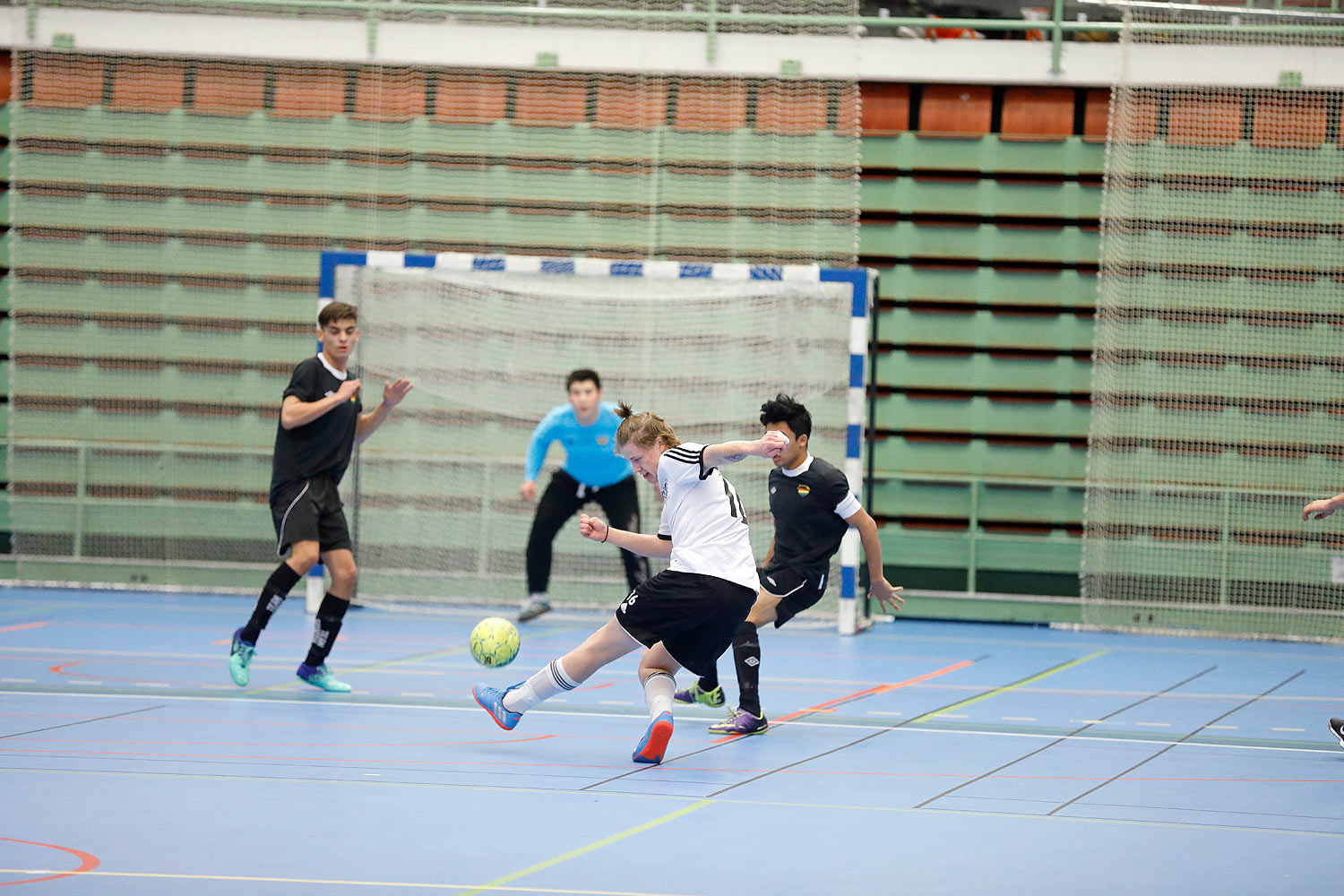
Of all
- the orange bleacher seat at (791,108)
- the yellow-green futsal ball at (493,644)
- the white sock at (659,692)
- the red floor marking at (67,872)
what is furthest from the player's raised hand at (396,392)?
the orange bleacher seat at (791,108)

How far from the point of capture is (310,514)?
7992 mm

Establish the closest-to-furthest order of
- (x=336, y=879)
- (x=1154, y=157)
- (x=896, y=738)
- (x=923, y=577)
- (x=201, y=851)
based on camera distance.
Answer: (x=336, y=879), (x=201, y=851), (x=896, y=738), (x=1154, y=157), (x=923, y=577)

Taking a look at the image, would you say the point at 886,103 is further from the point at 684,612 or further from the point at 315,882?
the point at 315,882

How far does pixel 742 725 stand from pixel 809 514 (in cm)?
113

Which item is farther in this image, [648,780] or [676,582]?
[676,582]

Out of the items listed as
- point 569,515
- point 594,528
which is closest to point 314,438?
point 594,528

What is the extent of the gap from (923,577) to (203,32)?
8.17 m

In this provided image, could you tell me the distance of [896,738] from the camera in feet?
23.4

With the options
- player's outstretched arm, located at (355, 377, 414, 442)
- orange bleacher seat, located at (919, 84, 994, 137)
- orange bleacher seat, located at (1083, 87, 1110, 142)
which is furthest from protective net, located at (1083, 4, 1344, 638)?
player's outstretched arm, located at (355, 377, 414, 442)

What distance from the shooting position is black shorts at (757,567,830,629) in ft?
24.8

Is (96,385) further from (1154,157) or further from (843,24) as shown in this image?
(1154,157)

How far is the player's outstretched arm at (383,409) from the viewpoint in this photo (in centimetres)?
800

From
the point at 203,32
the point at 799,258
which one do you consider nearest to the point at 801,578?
the point at 799,258

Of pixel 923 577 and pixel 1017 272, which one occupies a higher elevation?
pixel 1017 272
